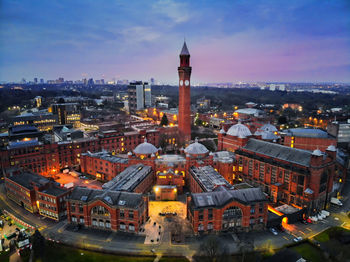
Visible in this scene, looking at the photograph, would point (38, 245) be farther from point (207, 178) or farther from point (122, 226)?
point (207, 178)

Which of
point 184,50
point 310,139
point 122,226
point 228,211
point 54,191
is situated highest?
point 184,50

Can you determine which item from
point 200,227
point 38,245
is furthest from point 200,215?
point 38,245

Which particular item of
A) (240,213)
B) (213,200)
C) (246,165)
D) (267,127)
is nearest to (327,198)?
(246,165)

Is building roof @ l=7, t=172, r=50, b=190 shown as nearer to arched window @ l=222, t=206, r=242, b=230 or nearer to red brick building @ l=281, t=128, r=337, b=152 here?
arched window @ l=222, t=206, r=242, b=230

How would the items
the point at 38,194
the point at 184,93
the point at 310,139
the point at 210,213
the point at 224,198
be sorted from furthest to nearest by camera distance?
the point at 184,93 < the point at 310,139 < the point at 38,194 < the point at 224,198 < the point at 210,213

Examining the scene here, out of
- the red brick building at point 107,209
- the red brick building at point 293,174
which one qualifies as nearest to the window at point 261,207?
the red brick building at point 293,174

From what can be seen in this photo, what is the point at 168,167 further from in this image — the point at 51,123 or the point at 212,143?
the point at 51,123

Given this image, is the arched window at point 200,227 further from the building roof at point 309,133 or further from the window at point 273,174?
the building roof at point 309,133
